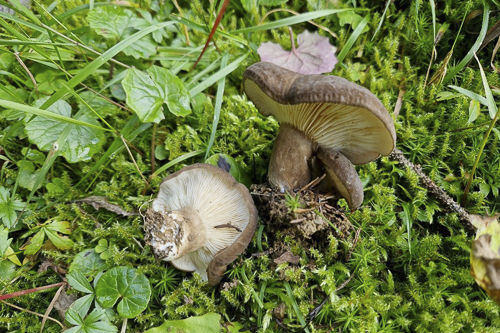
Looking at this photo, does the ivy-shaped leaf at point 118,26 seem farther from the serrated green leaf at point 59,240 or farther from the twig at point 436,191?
the twig at point 436,191

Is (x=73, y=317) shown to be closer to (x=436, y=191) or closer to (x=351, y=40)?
(x=436, y=191)

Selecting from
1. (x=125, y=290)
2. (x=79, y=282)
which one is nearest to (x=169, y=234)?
(x=125, y=290)

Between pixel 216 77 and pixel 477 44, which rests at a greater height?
pixel 477 44

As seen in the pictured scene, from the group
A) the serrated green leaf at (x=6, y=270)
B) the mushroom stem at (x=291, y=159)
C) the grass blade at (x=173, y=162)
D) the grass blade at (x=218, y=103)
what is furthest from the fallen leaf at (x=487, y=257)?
the serrated green leaf at (x=6, y=270)

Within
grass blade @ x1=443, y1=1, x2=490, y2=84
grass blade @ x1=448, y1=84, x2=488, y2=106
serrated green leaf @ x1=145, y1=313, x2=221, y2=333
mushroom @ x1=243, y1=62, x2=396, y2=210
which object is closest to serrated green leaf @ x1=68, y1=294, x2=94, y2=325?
serrated green leaf @ x1=145, y1=313, x2=221, y2=333

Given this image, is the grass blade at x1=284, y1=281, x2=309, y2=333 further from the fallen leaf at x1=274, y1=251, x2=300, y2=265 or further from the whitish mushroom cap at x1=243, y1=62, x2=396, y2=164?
the whitish mushroom cap at x1=243, y1=62, x2=396, y2=164

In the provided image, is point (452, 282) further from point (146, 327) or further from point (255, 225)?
point (146, 327)

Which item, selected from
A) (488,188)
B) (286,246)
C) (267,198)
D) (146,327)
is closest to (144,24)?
(267,198)
